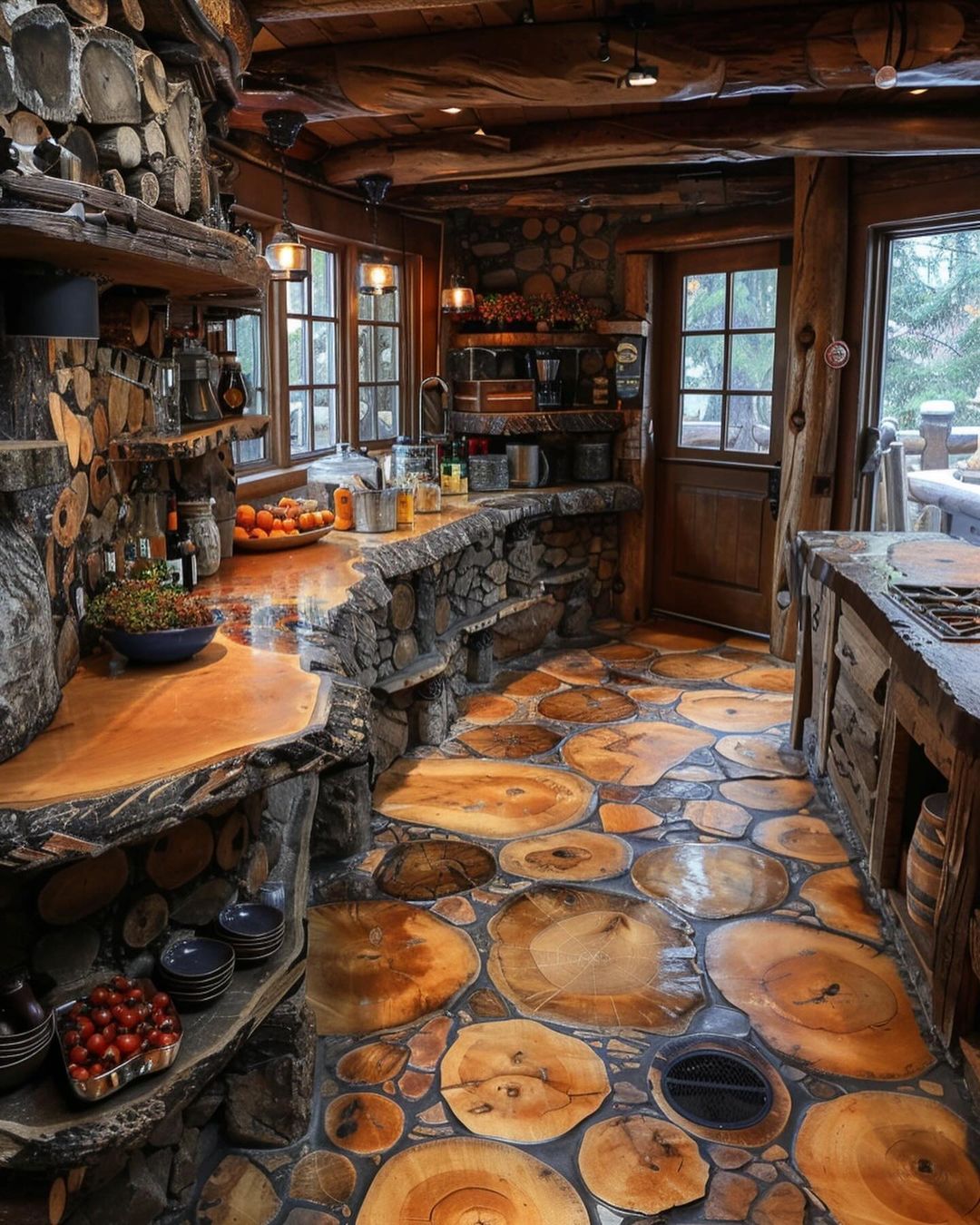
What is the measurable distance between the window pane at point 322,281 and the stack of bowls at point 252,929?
398cm

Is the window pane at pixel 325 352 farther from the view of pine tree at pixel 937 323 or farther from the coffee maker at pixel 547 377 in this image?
the view of pine tree at pixel 937 323

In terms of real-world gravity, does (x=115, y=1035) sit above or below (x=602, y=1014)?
above

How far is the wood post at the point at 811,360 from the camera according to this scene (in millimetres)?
5594

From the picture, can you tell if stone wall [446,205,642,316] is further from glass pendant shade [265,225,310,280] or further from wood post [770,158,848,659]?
glass pendant shade [265,225,310,280]

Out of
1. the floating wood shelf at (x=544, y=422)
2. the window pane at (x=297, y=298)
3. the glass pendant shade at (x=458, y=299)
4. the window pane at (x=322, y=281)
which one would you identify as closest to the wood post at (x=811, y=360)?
the floating wood shelf at (x=544, y=422)

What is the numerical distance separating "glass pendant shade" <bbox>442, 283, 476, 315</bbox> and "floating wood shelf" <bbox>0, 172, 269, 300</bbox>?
3.78 m

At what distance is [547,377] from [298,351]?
1.73 m

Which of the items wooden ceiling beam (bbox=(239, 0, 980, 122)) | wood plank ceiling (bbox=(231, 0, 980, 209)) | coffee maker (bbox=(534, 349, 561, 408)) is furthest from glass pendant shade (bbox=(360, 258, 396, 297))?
wooden ceiling beam (bbox=(239, 0, 980, 122))

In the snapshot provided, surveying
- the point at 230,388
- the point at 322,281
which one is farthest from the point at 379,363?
the point at 230,388

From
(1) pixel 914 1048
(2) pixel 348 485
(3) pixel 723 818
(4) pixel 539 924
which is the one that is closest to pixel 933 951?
(1) pixel 914 1048

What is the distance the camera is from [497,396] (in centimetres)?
652

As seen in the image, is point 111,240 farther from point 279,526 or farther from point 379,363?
point 379,363

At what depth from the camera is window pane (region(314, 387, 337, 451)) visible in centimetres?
579

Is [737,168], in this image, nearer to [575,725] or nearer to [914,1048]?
[575,725]
